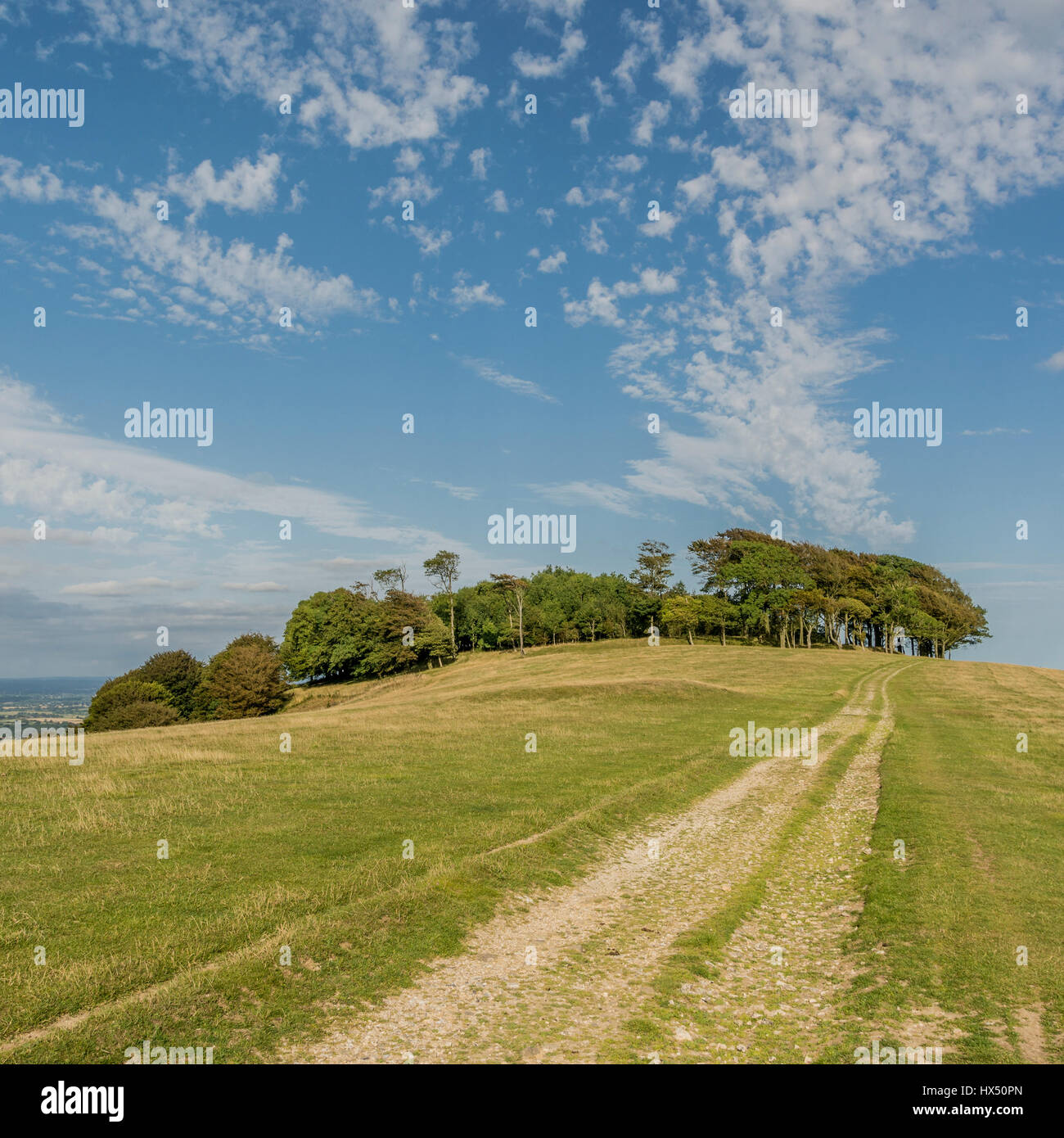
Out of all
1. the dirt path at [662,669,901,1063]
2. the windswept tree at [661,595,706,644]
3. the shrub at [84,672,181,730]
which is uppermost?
the windswept tree at [661,595,706,644]

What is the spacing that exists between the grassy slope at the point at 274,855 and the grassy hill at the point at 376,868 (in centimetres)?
6

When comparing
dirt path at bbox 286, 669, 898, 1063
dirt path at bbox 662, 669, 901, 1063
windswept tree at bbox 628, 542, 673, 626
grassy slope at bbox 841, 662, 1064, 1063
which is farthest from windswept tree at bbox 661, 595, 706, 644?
dirt path at bbox 662, 669, 901, 1063

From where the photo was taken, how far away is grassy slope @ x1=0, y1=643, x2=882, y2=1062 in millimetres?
8906

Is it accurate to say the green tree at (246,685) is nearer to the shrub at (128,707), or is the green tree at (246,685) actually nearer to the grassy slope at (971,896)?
the shrub at (128,707)

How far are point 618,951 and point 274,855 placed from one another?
26.5 feet

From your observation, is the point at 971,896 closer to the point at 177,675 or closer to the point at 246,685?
the point at 246,685

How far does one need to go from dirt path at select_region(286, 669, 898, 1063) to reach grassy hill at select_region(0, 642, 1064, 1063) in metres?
0.44

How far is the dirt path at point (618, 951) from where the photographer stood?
8.29 metres

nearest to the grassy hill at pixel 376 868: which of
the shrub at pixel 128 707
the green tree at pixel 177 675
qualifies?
the shrub at pixel 128 707

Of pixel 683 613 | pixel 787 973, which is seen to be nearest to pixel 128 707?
pixel 683 613

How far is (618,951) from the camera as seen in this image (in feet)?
36.4

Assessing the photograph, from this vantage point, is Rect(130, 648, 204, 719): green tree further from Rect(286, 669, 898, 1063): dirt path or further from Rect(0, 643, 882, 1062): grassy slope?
Rect(286, 669, 898, 1063): dirt path

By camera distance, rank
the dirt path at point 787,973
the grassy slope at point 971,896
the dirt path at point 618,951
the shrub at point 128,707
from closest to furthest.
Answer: the dirt path at point 618,951, the dirt path at point 787,973, the grassy slope at point 971,896, the shrub at point 128,707
